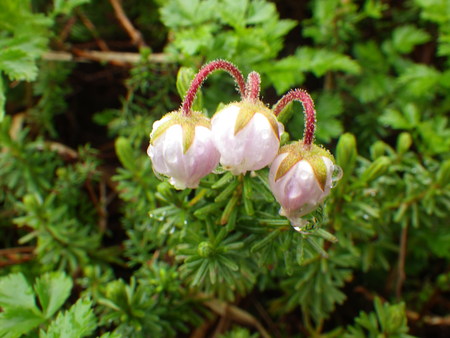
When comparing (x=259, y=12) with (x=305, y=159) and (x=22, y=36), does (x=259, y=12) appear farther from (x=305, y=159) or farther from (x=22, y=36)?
(x=305, y=159)

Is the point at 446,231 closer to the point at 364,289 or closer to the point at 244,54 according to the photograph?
the point at 364,289

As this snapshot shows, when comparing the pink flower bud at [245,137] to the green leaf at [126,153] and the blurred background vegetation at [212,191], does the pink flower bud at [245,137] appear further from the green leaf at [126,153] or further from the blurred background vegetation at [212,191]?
the green leaf at [126,153]

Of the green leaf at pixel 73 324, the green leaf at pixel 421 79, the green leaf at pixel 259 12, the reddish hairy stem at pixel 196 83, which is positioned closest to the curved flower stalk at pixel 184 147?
the reddish hairy stem at pixel 196 83

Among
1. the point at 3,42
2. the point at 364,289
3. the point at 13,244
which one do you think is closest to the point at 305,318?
the point at 364,289

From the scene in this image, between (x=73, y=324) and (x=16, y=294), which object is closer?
(x=73, y=324)

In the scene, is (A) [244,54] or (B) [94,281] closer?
(B) [94,281]

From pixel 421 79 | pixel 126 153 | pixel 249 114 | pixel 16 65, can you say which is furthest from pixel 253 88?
pixel 421 79

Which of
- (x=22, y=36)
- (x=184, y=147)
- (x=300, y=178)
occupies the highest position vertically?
(x=22, y=36)

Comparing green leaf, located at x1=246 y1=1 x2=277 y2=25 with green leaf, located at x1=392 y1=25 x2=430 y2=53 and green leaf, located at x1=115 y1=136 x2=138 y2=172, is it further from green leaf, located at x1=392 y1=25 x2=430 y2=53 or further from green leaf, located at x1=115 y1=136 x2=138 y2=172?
green leaf, located at x1=392 y1=25 x2=430 y2=53
